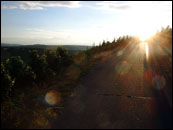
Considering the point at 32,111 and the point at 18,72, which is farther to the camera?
the point at 18,72

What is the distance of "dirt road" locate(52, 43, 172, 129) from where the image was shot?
13.2ft

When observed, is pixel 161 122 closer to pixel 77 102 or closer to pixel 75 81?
pixel 77 102

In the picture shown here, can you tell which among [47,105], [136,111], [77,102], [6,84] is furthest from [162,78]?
[6,84]

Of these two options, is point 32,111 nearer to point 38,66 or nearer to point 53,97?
point 53,97

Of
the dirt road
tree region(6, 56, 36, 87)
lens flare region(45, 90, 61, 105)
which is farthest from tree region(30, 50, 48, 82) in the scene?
lens flare region(45, 90, 61, 105)

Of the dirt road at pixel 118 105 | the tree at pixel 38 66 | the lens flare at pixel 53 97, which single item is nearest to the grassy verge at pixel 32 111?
the lens flare at pixel 53 97

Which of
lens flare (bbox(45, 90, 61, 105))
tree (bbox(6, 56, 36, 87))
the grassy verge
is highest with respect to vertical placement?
tree (bbox(6, 56, 36, 87))

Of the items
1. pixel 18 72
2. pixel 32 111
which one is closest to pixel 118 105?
pixel 32 111

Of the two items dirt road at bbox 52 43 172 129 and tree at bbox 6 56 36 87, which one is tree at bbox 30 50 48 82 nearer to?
tree at bbox 6 56 36 87

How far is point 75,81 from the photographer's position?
7.48 m

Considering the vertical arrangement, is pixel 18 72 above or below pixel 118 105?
above

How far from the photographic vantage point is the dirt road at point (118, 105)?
4.03 meters

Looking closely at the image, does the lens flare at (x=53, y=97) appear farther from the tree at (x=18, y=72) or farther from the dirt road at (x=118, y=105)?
the tree at (x=18, y=72)

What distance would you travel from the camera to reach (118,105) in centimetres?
491
